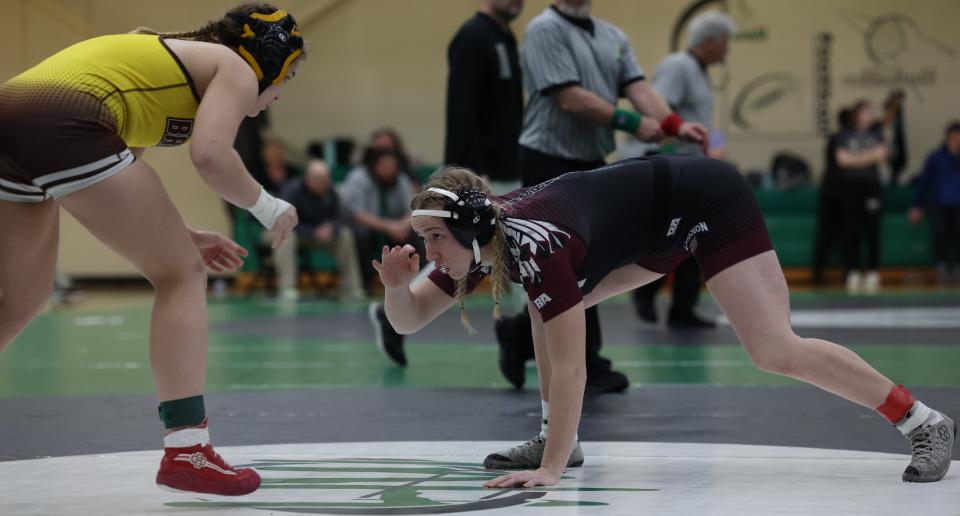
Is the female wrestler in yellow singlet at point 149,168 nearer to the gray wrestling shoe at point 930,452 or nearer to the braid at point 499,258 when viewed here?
the braid at point 499,258

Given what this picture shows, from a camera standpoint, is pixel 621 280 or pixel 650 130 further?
pixel 650 130

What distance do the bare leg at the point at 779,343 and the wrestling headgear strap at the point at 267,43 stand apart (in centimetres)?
125

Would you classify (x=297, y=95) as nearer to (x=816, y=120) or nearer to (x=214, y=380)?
(x=816, y=120)

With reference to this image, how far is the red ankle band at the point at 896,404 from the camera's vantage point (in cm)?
341

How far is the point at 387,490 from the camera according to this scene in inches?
130

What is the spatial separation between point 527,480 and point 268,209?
919 millimetres

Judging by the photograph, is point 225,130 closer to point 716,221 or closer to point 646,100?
point 716,221

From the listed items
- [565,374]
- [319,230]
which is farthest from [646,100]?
[319,230]

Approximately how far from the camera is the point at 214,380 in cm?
603

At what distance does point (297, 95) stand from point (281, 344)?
845cm

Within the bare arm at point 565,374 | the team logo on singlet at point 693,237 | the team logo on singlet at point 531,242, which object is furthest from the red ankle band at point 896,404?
the team logo on singlet at point 531,242

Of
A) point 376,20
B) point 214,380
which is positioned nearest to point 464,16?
point 376,20

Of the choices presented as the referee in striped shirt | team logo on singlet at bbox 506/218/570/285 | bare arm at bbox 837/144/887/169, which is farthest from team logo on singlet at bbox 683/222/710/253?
bare arm at bbox 837/144/887/169

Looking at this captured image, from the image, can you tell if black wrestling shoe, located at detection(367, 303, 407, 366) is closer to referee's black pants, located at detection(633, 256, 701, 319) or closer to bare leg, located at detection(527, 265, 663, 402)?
referee's black pants, located at detection(633, 256, 701, 319)
